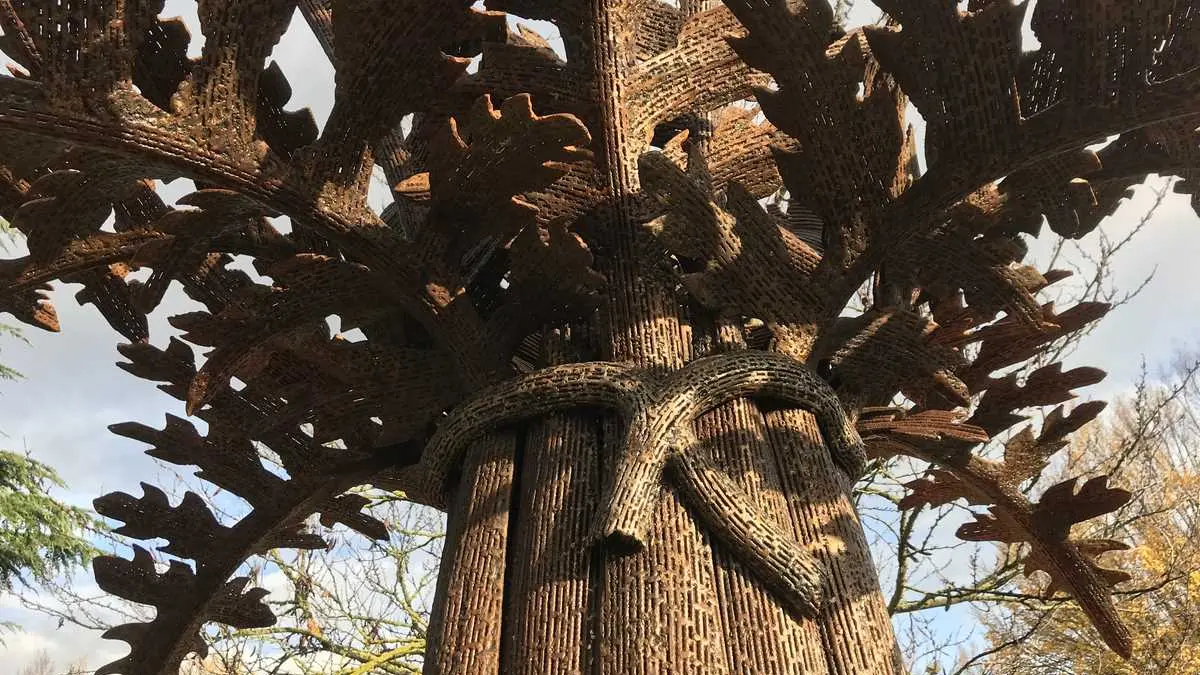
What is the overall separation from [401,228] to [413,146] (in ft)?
0.86

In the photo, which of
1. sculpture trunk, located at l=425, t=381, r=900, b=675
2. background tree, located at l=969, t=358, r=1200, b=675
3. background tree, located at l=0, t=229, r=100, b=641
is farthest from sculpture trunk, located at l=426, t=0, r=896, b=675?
background tree, located at l=0, t=229, r=100, b=641

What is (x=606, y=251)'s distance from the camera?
7.84 feet

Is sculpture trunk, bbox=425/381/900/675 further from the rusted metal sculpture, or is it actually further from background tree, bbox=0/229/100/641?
Result: background tree, bbox=0/229/100/641

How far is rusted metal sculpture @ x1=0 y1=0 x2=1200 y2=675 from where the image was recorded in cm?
189

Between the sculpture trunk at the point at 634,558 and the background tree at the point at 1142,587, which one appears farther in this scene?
the background tree at the point at 1142,587

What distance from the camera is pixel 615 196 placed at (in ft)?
7.89

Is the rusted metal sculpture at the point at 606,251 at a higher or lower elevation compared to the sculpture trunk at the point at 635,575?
higher

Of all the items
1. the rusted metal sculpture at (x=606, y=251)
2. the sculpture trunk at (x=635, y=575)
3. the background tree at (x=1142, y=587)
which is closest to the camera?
the sculpture trunk at (x=635, y=575)

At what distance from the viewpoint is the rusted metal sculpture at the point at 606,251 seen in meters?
1.89

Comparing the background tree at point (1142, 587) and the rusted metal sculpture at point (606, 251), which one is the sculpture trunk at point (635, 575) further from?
the background tree at point (1142, 587)

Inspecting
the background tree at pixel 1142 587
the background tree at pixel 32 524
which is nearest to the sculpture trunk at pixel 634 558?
the background tree at pixel 1142 587

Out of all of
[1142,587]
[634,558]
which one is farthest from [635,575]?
[1142,587]

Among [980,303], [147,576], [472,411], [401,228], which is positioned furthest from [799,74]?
[147,576]

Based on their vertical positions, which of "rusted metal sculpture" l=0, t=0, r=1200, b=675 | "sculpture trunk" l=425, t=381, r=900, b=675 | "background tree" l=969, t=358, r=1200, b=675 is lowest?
"sculpture trunk" l=425, t=381, r=900, b=675
